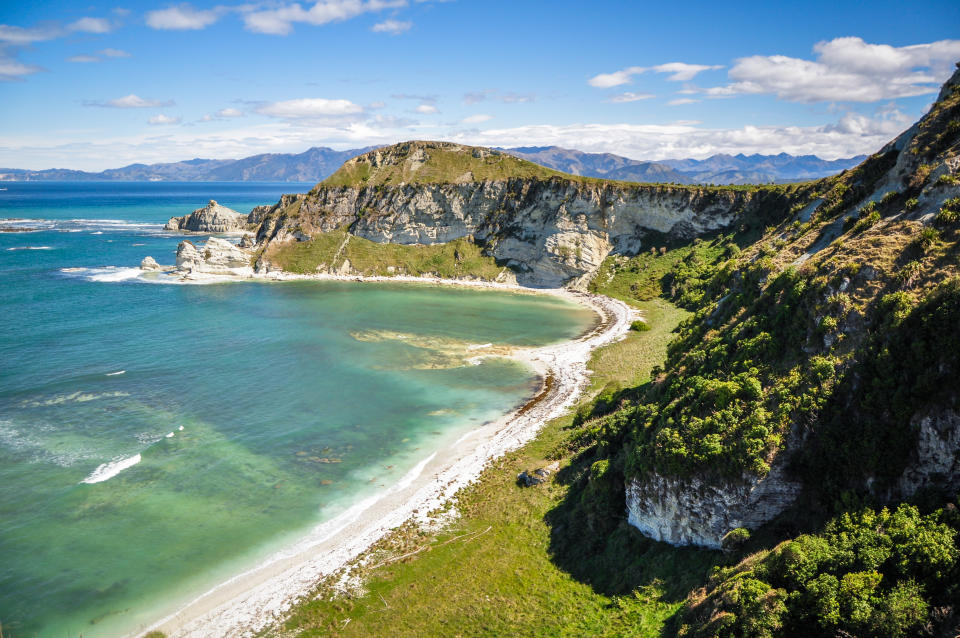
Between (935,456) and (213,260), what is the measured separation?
126 meters

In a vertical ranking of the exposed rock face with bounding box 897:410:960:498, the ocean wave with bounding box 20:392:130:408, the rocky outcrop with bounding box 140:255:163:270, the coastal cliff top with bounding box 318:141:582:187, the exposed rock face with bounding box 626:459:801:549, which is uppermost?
the coastal cliff top with bounding box 318:141:582:187

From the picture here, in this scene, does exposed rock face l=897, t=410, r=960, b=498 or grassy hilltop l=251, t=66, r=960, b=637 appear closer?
grassy hilltop l=251, t=66, r=960, b=637

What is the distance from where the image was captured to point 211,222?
18575 centimetres

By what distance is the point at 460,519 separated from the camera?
31.6 m

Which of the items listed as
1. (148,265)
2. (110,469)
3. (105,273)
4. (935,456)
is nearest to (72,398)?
(110,469)

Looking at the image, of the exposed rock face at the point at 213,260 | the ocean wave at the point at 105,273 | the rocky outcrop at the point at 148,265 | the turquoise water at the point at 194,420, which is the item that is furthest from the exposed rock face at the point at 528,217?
the ocean wave at the point at 105,273

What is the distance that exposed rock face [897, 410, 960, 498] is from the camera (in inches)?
628

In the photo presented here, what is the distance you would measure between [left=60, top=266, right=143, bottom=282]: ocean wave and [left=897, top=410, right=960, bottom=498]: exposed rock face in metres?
123

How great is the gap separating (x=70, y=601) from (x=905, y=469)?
38.1m

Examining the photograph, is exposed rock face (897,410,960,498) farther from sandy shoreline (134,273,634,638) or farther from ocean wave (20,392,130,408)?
ocean wave (20,392,130,408)

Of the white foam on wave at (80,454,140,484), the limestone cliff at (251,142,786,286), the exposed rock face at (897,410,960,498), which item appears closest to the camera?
the exposed rock face at (897,410,960,498)

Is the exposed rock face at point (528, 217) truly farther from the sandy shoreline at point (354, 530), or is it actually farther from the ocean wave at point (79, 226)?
the ocean wave at point (79, 226)

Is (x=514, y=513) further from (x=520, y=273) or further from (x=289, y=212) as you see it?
(x=289, y=212)

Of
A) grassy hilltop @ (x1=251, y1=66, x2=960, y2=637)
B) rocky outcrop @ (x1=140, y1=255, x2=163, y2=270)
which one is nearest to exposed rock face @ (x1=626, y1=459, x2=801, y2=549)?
grassy hilltop @ (x1=251, y1=66, x2=960, y2=637)
